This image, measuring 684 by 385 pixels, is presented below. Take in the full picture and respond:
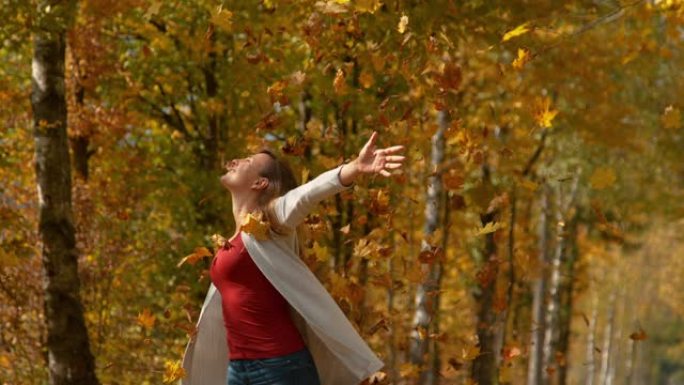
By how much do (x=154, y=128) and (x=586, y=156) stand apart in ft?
24.6

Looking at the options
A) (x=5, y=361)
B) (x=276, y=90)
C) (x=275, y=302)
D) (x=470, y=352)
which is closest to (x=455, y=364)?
(x=470, y=352)

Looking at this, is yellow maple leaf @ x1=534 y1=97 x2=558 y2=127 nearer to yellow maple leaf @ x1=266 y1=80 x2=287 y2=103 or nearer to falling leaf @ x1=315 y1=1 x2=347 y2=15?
falling leaf @ x1=315 y1=1 x2=347 y2=15

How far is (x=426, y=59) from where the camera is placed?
260 inches

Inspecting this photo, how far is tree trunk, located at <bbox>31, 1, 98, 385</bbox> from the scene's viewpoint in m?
8.16

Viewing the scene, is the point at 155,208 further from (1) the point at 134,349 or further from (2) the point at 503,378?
(2) the point at 503,378

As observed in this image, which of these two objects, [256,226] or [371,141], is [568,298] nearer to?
[256,226]

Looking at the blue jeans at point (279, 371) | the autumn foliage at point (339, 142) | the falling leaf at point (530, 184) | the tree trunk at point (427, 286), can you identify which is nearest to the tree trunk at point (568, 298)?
the autumn foliage at point (339, 142)

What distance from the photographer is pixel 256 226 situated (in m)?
4.65

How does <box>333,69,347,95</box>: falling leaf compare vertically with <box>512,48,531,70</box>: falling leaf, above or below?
above

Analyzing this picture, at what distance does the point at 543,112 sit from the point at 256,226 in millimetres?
2021

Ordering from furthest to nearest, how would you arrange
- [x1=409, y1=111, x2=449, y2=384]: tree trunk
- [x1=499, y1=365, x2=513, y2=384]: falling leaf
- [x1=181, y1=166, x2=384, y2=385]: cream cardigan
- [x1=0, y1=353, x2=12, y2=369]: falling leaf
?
[x1=0, y1=353, x2=12, y2=369]: falling leaf → [x1=409, y1=111, x2=449, y2=384]: tree trunk → [x1=499, y1=365, x2=513, y2=384]: falling leaf → [x1=181, y1=166, x2=384, y2=385]: cream cardigan

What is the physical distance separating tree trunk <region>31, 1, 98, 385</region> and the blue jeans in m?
3.77

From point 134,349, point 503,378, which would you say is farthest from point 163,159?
point 503,378

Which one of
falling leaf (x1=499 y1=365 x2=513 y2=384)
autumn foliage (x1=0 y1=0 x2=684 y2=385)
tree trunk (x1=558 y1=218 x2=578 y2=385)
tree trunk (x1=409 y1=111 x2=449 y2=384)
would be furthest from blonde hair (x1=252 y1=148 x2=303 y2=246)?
tree trunk (x1=558 y1=218 x2=578 y2=385)
